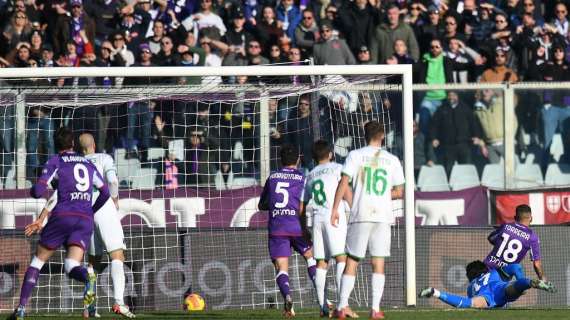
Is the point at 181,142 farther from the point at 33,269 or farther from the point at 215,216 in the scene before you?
the point at 33,269

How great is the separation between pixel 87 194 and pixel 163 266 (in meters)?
4.06

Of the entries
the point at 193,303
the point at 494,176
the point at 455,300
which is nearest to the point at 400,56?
the point at 494,176

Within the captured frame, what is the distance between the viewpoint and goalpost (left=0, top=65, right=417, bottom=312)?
18000 millimetres

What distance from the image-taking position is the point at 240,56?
21.9 metres

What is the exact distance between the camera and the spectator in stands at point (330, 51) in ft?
72.0

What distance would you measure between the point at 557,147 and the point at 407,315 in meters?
5.90

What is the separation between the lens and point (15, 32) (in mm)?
21688

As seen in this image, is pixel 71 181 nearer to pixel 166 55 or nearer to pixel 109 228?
pixel 109 228

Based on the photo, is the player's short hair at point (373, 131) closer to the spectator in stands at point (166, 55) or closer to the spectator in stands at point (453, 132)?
the spectator in stands at point (453, 132)

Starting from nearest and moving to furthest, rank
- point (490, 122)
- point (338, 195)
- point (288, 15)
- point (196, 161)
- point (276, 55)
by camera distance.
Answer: point (338, 195) → point (196, 161) → point (490, 122) → point (276, 55) → point (288, 15)

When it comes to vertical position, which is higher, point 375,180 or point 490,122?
point 490,122

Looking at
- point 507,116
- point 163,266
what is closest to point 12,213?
point 163,266

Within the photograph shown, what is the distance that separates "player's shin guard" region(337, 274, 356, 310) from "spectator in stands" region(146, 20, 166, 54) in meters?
8.81

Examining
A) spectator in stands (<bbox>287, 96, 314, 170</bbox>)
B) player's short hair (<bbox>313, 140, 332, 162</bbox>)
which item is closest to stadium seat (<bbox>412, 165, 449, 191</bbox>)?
spectator in stands (<bbox>287, 96, 314, 170</bbox>)
